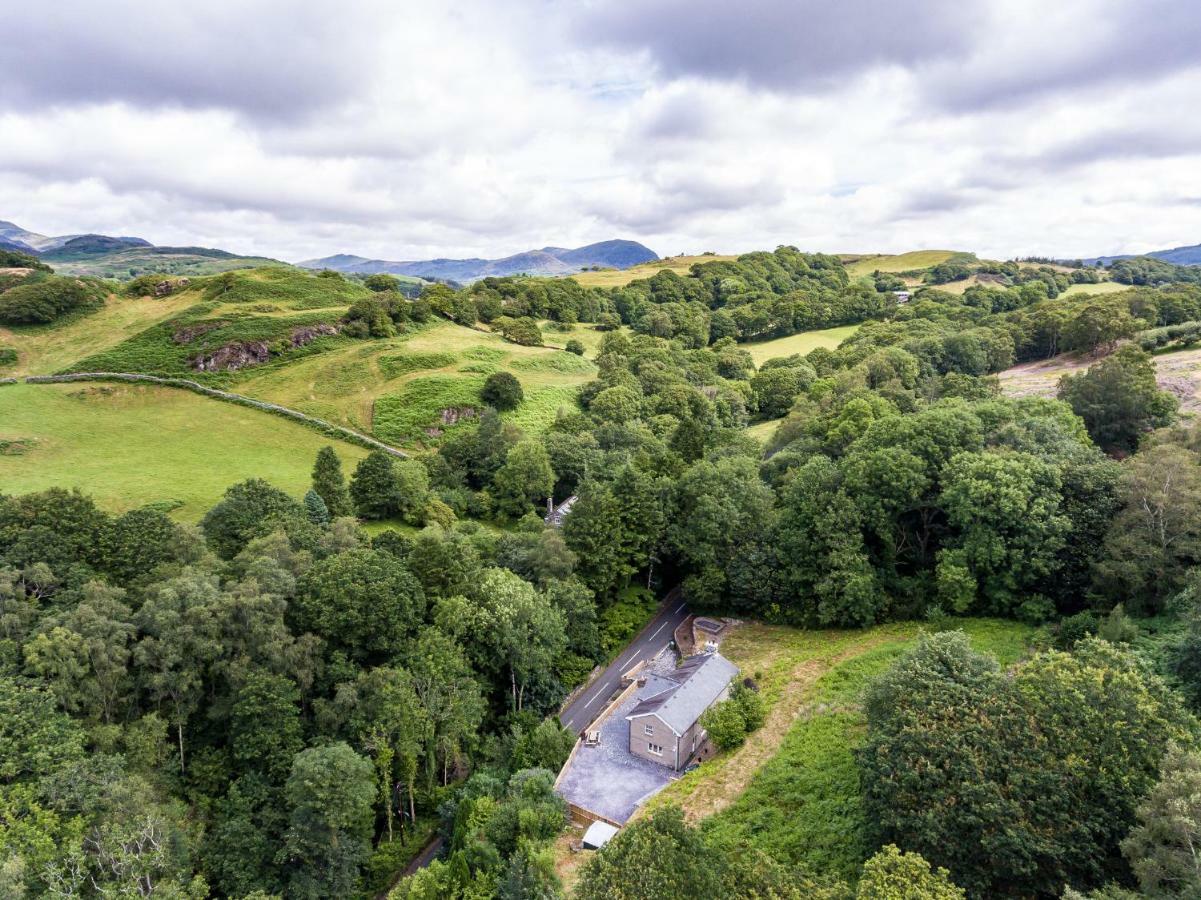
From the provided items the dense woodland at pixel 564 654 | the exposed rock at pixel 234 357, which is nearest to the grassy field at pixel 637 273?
the exposed rock at pixel 234 357

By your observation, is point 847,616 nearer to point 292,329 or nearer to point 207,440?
point 207,440

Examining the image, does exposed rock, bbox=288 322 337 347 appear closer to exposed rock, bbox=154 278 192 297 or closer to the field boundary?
the field boundary

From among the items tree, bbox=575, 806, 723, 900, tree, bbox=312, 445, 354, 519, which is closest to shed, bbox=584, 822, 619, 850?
tree, bbox=575, 806, 723, 900

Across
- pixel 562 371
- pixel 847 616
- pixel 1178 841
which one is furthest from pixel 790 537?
pixel 562 371

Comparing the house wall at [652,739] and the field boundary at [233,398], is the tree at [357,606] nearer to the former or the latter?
the house wall at [652,739]

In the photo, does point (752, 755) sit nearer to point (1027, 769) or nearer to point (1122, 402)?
point (1027, 769)
